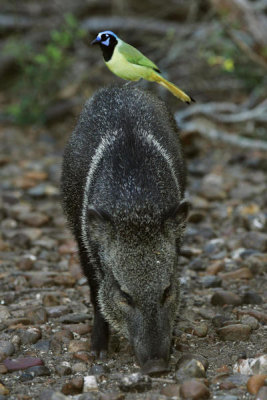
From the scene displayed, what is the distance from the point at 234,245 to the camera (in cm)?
699

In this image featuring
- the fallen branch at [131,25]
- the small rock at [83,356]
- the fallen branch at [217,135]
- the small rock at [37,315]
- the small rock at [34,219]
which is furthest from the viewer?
the fallen branch at [131,25]

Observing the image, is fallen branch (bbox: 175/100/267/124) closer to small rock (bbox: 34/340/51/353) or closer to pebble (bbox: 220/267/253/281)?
pebble (bbox: 220/267/253/281)

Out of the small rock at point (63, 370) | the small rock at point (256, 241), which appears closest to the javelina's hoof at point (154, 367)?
the small rock at point (63, 370)

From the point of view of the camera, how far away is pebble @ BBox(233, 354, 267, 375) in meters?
4.12

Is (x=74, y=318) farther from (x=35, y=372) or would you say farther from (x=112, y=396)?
(x=112, y=396)

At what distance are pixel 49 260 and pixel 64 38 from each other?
435 centimetres

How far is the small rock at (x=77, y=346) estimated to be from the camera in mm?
4824

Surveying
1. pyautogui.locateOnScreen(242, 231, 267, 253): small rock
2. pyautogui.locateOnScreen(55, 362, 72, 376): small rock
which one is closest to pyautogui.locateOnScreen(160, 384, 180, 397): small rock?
pyautogui.locateOnScreen(55, 362, 72, 376): small rock

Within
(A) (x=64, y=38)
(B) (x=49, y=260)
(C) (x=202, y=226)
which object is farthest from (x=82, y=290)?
(A) (x=64, y=38)

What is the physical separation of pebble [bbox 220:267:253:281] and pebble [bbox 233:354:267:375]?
184cm

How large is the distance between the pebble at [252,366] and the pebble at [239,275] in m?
1.84

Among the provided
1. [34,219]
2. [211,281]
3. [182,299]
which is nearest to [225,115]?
[34,219]

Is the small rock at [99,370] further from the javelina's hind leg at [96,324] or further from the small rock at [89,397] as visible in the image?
the small rock at [89,397]

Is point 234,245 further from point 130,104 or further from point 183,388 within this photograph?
point 183,388
